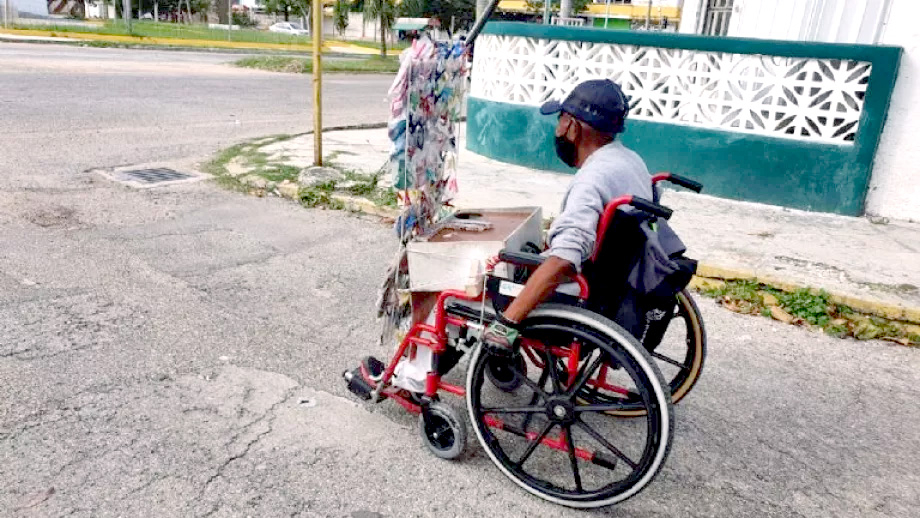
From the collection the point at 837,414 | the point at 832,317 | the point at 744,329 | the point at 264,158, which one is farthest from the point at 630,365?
the point at 264,158

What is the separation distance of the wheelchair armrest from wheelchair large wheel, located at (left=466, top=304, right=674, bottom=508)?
0.53 ft

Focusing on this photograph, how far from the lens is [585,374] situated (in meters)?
2.48

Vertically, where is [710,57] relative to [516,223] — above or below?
above

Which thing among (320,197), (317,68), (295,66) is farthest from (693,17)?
(295,66)

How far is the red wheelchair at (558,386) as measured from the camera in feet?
7.63

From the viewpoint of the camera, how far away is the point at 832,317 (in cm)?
434

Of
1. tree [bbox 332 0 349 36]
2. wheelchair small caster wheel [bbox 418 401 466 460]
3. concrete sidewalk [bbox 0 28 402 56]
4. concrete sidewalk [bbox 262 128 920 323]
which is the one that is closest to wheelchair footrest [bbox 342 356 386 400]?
wheelchair small caster wheel [bbox 418 401 466 460]

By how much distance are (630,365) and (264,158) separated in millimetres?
6145

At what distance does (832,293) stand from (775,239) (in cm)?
115

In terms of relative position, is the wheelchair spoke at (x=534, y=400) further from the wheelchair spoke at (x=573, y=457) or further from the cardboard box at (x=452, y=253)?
the cardboard box at (x=452, y=253)

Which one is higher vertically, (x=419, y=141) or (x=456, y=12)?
(x=456, y=12)

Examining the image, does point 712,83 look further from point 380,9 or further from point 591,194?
point 380,9

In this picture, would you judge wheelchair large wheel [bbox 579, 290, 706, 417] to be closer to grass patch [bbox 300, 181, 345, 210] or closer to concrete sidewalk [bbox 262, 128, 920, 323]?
concrete sidewalk [bbox 262, 128, 920, 323]

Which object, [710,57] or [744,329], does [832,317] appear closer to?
[744,329]
